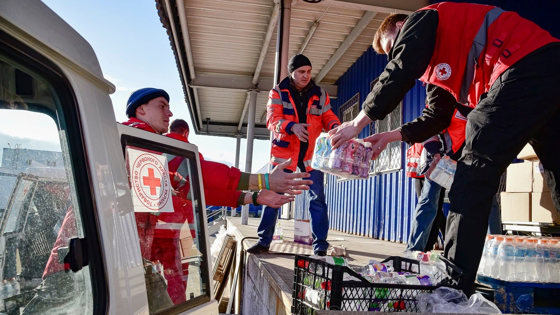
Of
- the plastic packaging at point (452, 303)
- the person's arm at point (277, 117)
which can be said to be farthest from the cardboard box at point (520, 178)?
the plastic packaging at point (452, 303)

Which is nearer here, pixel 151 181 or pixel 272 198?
pixel 151 181

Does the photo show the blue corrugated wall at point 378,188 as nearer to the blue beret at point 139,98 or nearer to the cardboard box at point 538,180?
the cardboard box at point 538,180

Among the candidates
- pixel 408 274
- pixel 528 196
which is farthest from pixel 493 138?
pixel 528 196

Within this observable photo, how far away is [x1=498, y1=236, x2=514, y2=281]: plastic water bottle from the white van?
204 cm

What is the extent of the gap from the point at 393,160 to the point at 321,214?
4.44m

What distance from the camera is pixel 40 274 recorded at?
98 cm

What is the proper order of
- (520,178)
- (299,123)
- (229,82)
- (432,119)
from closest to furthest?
1. (432,119)
2. (299,123)
3. (520,178)
4. (229,82)

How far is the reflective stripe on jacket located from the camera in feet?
14.0

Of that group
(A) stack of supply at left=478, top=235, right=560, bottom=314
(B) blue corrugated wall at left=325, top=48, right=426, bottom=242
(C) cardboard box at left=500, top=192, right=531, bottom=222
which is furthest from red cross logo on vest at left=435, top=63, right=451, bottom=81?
(B) blue corrugated wall at left=325, top=48, right=426, bottom=242

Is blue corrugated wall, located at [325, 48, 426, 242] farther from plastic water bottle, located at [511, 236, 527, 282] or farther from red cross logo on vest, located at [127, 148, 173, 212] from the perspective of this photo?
red cross logo on vest, located at [127, 148, 173, 212]

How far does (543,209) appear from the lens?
4461 mm

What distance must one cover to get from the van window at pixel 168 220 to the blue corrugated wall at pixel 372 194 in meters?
5.66

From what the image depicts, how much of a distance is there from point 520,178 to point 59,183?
16.1 ft

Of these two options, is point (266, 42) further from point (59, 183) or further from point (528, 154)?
point (59, 183)
